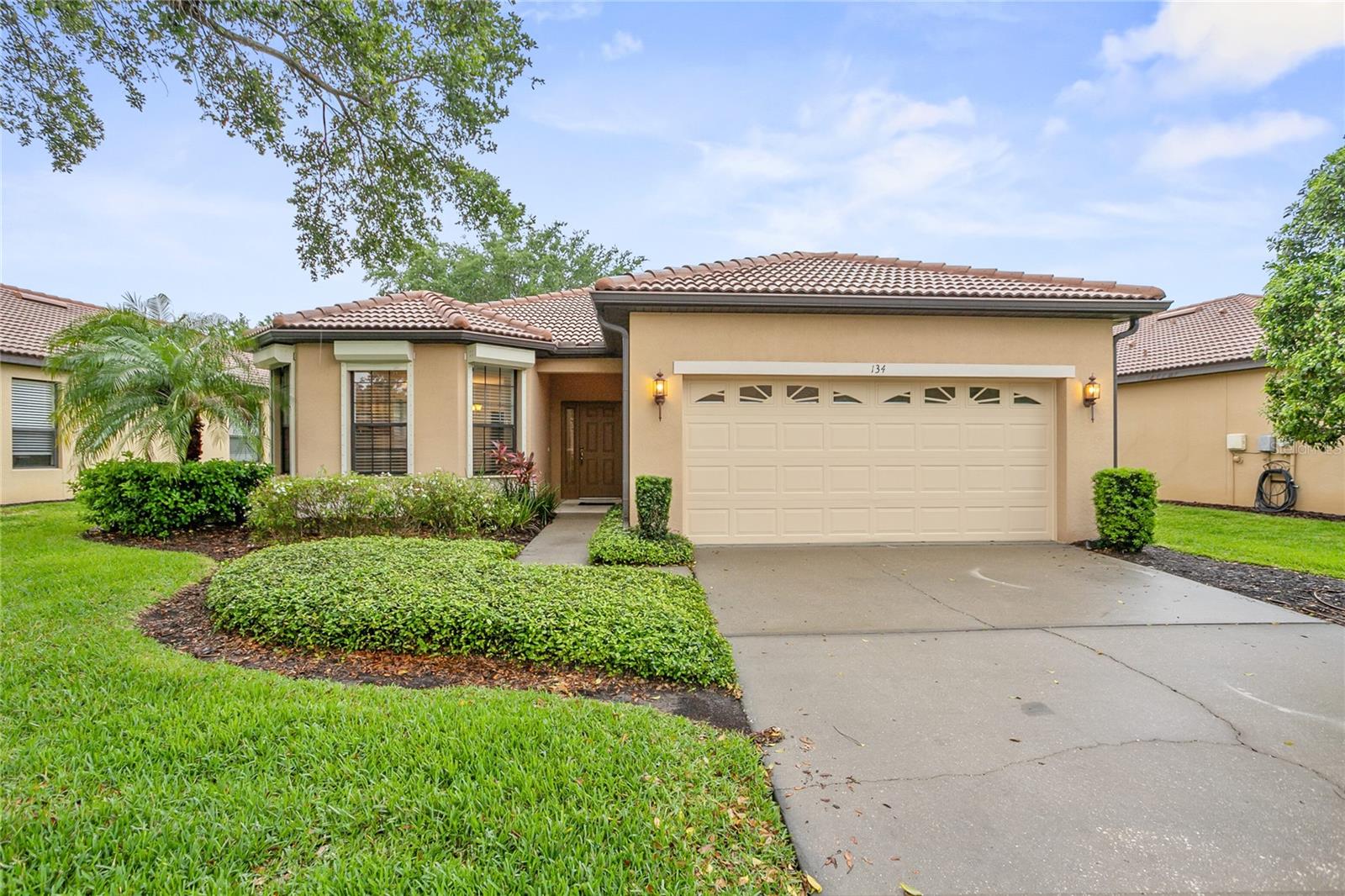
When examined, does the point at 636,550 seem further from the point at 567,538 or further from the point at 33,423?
the point at 33,423

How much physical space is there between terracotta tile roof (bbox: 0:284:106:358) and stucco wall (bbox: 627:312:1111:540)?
1213 cm

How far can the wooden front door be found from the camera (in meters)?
13.0

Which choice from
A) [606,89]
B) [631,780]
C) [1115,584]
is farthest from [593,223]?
[631,780]

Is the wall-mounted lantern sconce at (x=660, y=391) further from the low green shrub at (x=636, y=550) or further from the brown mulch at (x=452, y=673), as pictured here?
the brown mulch at (x=452, y=673)

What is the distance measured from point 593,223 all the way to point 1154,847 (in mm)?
31233

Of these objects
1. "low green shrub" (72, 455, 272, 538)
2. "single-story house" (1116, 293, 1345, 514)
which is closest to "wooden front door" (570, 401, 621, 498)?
"low green shrub" (72, 455, 272, 538)

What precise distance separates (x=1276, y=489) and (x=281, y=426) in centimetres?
1971

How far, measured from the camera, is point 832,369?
8.33 m

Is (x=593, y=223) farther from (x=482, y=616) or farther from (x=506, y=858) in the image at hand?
(x=506, y=858)

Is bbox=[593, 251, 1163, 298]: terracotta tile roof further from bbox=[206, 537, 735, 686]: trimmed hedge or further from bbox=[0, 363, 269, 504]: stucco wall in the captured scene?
bbox=[0, 363, 269, 504]: stucco wall

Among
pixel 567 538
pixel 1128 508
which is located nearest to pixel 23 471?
pixel 567 538

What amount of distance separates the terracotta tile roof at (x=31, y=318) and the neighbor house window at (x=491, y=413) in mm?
8600

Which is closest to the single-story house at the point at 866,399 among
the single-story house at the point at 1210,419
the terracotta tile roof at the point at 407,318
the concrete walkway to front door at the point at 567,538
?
the concrete walkway to front door at the point at 567,538

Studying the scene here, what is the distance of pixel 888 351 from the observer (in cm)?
842
